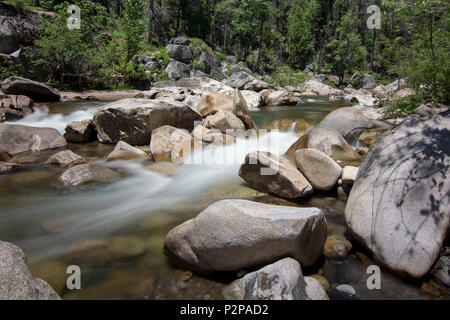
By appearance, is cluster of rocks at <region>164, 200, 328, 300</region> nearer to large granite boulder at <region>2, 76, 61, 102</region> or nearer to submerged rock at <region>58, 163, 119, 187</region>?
submerged rock at <region>58, 163, 119, 187</region>

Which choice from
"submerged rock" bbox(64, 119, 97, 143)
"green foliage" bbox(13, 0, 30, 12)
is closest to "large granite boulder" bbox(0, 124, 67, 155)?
"submerged rock" bbox(64, 119, 97, 143)

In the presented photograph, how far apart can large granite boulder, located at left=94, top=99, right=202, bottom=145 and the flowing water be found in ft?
3.81

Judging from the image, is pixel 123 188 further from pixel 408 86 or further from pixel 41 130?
pixel 408 86

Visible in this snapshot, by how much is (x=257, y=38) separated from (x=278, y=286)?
140ft

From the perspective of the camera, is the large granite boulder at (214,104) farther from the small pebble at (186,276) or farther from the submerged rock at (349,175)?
the small pebble at (186,276)

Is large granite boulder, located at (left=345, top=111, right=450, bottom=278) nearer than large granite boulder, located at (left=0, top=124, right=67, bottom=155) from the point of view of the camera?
Yes

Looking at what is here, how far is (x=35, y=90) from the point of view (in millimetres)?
12180

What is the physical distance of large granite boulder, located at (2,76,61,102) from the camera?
454 inches

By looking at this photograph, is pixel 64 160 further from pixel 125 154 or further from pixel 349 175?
pixel 349 175

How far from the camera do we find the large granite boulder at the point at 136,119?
7836mm

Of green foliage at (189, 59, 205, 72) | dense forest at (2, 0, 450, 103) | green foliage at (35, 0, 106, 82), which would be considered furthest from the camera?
green foliage at (189, 59, 205, 72)

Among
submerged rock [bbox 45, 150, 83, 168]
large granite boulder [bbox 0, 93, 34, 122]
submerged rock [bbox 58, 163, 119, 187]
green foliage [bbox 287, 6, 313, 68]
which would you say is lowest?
submerged rock [bbox 58, 163, 119, 187]

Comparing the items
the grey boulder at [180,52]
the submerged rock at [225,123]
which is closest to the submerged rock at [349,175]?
the submerged rock at [225,123]
